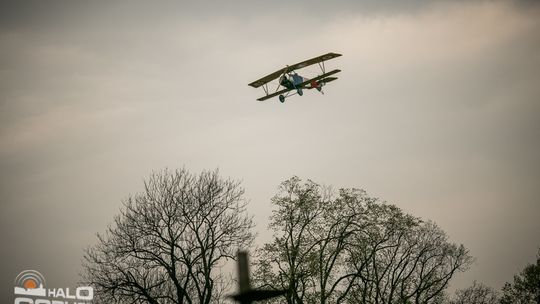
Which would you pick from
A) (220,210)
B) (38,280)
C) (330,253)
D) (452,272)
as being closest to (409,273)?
(452,272)

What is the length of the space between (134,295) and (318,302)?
10770 millimetres

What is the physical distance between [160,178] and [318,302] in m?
12.0

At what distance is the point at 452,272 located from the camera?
3916 cm

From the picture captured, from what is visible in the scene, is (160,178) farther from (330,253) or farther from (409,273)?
(409,273)

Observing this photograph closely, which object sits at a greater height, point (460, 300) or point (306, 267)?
point (306, 267)

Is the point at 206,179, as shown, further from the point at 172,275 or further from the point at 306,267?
the point at 306,267

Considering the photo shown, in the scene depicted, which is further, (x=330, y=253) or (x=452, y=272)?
(x=452, y=272)

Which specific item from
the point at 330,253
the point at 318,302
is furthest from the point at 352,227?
the point at 318,302

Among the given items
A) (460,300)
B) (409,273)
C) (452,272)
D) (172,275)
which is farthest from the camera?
(460,300)

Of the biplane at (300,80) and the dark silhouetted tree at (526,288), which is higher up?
the biplane at (300,80)

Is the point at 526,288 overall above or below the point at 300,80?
below

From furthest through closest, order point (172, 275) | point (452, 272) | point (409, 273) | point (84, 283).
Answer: point (452, 272) < point (409, 273) < point (84, 283) < point (172, 275)

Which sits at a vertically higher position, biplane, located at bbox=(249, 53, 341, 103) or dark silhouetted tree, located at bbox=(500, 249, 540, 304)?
biplane, located at bbox=(249, 53, 341, 103)

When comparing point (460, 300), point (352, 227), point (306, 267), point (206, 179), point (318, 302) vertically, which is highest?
point (206, 179)
